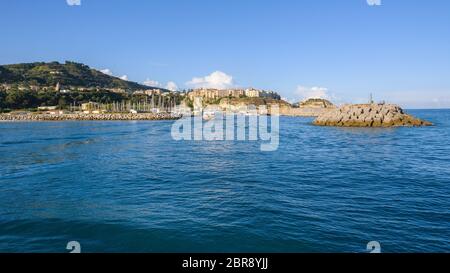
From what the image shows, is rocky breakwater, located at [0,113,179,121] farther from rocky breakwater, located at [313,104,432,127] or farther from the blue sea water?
the blue sea water

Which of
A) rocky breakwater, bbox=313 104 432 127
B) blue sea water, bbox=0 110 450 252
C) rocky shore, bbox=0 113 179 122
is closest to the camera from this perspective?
blue sea water, bbox=0 110 450 252

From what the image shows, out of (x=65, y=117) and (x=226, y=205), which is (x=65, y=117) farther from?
(x=226, y=205)

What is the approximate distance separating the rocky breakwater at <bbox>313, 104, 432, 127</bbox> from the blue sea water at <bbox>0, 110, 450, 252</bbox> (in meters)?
47.6

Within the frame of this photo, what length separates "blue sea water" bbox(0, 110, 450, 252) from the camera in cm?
1194

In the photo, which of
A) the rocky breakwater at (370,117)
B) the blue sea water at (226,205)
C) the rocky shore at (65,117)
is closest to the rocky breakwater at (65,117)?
the rocky shore at (65,117)

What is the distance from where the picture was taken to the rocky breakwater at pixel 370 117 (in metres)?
75.3

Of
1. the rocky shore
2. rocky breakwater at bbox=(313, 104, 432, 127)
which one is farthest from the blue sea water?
the rocky shore

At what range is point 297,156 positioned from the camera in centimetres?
3256

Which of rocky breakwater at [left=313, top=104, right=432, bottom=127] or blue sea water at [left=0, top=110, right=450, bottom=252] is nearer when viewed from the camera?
blue sea water at [left=0, top=110, right=450, bottom=252]

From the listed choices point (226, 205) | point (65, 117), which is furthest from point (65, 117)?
point (226, 205)

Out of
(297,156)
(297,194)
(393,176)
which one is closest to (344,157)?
(297,156)

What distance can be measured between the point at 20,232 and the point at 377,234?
12548 mm
